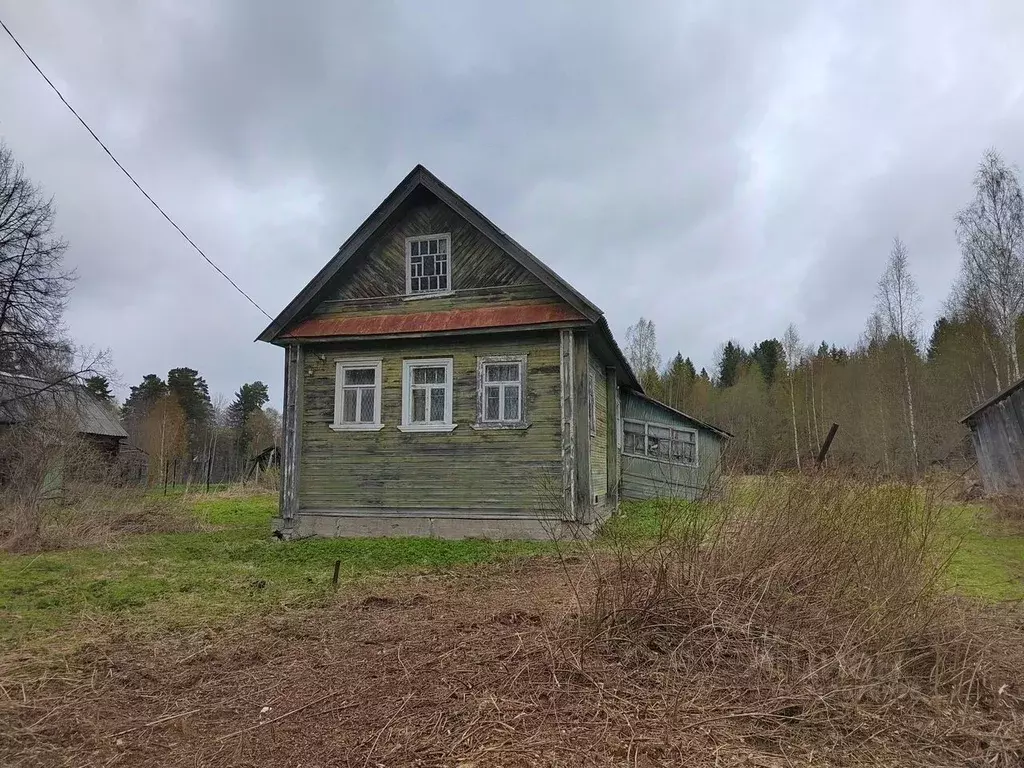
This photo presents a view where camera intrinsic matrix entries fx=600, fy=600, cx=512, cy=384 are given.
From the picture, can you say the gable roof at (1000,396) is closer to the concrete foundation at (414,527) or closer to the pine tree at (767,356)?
the concrete foundation at (414,527)

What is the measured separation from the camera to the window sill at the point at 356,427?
40.0 feet

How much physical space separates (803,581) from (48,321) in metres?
21.1

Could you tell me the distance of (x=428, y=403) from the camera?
479 inches

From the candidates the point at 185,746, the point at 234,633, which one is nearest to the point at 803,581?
the point at 185,746

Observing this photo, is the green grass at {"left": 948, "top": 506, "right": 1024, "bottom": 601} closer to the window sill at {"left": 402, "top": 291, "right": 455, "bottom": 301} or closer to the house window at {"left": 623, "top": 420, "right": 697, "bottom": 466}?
the house window at {"left": 623, "top": 420, "right": 697, "bottom": 466}

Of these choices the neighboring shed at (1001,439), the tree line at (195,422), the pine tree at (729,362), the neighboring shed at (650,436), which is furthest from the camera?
the pine tree at (729,362)

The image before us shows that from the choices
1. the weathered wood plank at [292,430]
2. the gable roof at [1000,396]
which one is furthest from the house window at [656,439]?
the weathered wood plank at [292,430]

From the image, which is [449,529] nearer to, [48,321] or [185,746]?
[185,746]

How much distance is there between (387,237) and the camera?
12.9 m

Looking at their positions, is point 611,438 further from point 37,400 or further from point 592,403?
point 37,400

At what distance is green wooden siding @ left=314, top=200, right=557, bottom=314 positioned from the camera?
39.6 ft

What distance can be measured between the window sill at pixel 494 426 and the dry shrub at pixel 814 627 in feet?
21.0

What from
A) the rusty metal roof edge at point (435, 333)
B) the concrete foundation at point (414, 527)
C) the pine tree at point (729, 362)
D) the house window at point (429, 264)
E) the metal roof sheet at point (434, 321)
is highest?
the pine tree at point (729, 362)

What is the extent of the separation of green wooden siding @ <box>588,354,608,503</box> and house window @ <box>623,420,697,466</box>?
334 cm
